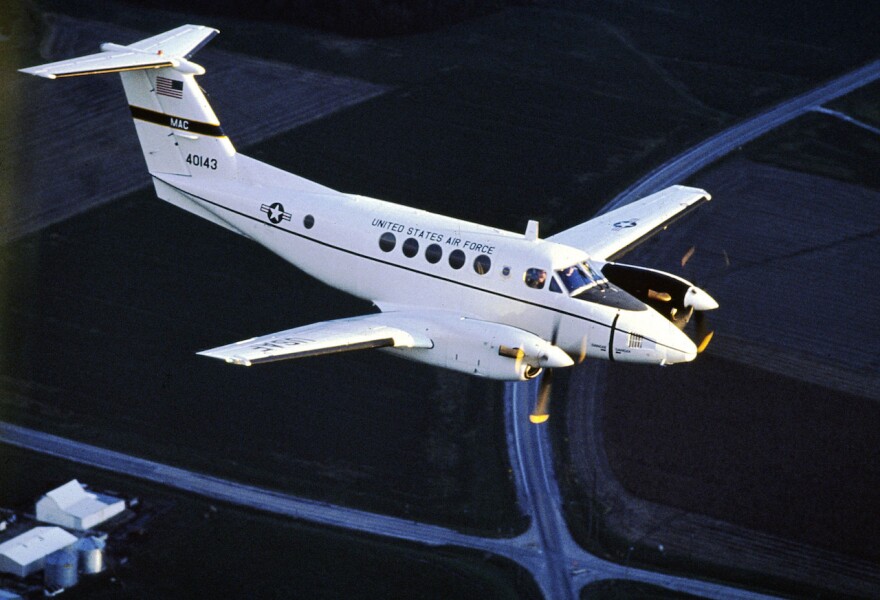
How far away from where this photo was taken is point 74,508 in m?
44.5

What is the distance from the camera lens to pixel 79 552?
142 ft

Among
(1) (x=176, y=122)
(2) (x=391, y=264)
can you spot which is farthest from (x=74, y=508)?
(1) (x=176, y=122)

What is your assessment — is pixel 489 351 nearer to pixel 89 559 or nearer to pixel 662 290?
pixel 662 290

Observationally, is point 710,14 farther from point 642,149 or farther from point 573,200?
point 573,200

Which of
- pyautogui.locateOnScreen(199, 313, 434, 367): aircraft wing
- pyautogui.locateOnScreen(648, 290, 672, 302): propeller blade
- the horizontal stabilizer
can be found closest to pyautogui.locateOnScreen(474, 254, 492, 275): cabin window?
pyautogui.locateOnScreen(199, 313, 434, 367): aircraft wing

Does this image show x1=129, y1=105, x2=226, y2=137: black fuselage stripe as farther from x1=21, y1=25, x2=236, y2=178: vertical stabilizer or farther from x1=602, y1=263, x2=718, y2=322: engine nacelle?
x1=602, y1=263, x2=718, y2=322: engine nacelle

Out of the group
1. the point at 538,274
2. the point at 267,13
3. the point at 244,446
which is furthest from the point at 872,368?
the point at 267,13

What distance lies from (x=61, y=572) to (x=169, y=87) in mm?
18228

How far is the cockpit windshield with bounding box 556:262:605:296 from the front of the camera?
40438 mm

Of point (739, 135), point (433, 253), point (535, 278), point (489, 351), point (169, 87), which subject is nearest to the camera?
point (489, 351)

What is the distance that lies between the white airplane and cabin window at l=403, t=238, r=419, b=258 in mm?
47

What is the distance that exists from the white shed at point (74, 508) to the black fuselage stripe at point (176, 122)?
13903 mm

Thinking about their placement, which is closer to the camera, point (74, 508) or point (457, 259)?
point (457, 259)

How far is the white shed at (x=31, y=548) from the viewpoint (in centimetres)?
4284
